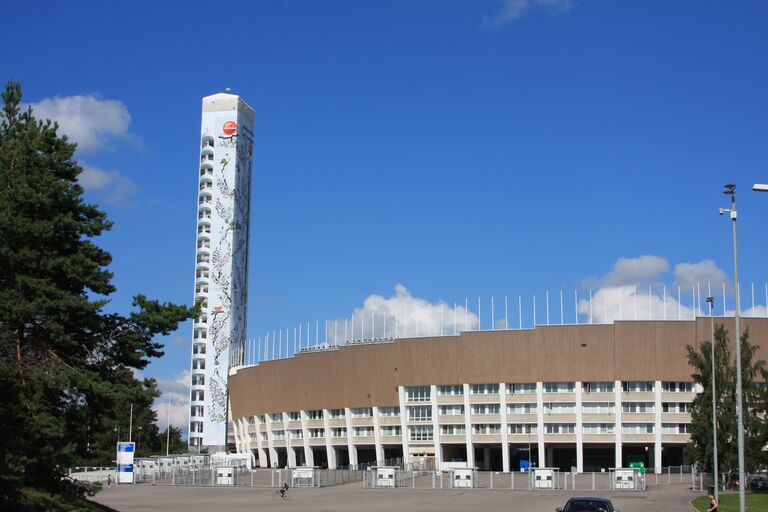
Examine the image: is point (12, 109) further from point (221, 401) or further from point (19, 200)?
point (221, 401)

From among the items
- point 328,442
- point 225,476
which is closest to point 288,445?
point 328,442

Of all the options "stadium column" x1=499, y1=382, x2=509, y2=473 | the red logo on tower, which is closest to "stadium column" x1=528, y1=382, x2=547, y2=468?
"stadium column" x1=499, y1=382, x2=509, y2=473

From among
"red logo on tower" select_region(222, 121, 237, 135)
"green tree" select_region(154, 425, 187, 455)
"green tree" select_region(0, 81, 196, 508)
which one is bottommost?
"green tree" select_region(154, 425, 187, 455)

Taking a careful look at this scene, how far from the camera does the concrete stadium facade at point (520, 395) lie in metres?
107

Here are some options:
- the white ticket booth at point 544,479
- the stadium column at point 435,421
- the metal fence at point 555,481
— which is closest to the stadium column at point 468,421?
the stadium column at point 435,421

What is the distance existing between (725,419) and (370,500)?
26.5 meters

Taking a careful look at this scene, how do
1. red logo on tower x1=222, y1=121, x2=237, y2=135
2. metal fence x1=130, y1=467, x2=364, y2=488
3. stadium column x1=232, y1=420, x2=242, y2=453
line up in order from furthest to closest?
red logo on tower x1=222, y1=121, x2=237, y2=135, stadium column x1=232, y1=420, x2=242, y2=453, metal fence x1=130, y1=467, x2=364, y2=488

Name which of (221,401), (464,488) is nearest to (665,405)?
(464,488)

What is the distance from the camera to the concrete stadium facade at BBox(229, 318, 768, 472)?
351 feet

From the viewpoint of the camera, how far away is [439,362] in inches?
4503

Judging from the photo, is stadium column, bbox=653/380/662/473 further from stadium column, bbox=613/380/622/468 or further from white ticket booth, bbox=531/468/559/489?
white ticket booth, bbox=531/468/559/489

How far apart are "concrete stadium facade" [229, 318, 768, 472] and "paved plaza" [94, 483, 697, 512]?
88.0 feet

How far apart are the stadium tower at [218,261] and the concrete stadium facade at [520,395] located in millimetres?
31068

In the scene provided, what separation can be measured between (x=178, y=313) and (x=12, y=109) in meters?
10.2
